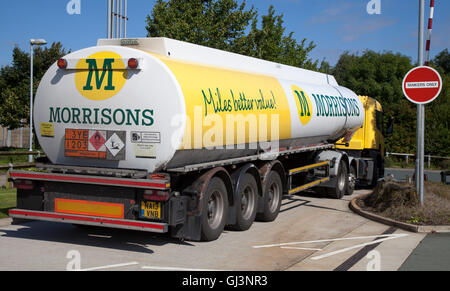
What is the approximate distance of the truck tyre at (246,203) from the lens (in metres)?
9.66

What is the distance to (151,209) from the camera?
25.6 feet

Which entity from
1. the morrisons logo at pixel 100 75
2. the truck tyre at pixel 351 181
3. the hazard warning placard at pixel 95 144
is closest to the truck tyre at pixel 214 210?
the hazard warning placard at pixel 95 144

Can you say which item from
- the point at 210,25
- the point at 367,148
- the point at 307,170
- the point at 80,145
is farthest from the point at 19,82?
the point at 80,145

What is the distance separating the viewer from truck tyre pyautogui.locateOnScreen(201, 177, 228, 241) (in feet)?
28.0

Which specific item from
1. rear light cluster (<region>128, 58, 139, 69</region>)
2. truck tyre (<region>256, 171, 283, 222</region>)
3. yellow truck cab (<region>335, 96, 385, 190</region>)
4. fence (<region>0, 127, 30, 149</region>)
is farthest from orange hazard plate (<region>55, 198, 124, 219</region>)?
fence (<region>0, 127, 30, 149</region>)

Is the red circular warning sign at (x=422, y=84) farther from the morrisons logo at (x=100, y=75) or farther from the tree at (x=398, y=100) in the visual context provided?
the tree at (x=398, y=100)

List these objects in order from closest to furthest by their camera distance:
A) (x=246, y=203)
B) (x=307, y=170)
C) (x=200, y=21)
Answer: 1. (x=246, y=203)
2. (x=307, y=170)
3. (x=200, y=21)

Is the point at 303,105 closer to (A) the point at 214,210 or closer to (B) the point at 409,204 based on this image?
(B) the point at 409,204

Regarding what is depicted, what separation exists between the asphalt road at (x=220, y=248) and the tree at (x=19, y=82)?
22295 mm

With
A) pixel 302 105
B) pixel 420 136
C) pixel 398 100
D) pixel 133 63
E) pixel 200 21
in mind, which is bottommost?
pixel 420 136

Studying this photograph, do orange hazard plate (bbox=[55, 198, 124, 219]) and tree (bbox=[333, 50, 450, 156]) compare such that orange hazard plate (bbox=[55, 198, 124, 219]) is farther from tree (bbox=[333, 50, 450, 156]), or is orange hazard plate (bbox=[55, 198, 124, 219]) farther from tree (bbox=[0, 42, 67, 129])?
tree (bbox=[333, 50, 450, 156])

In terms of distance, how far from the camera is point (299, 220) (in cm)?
1141

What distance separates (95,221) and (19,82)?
28.6 meters
